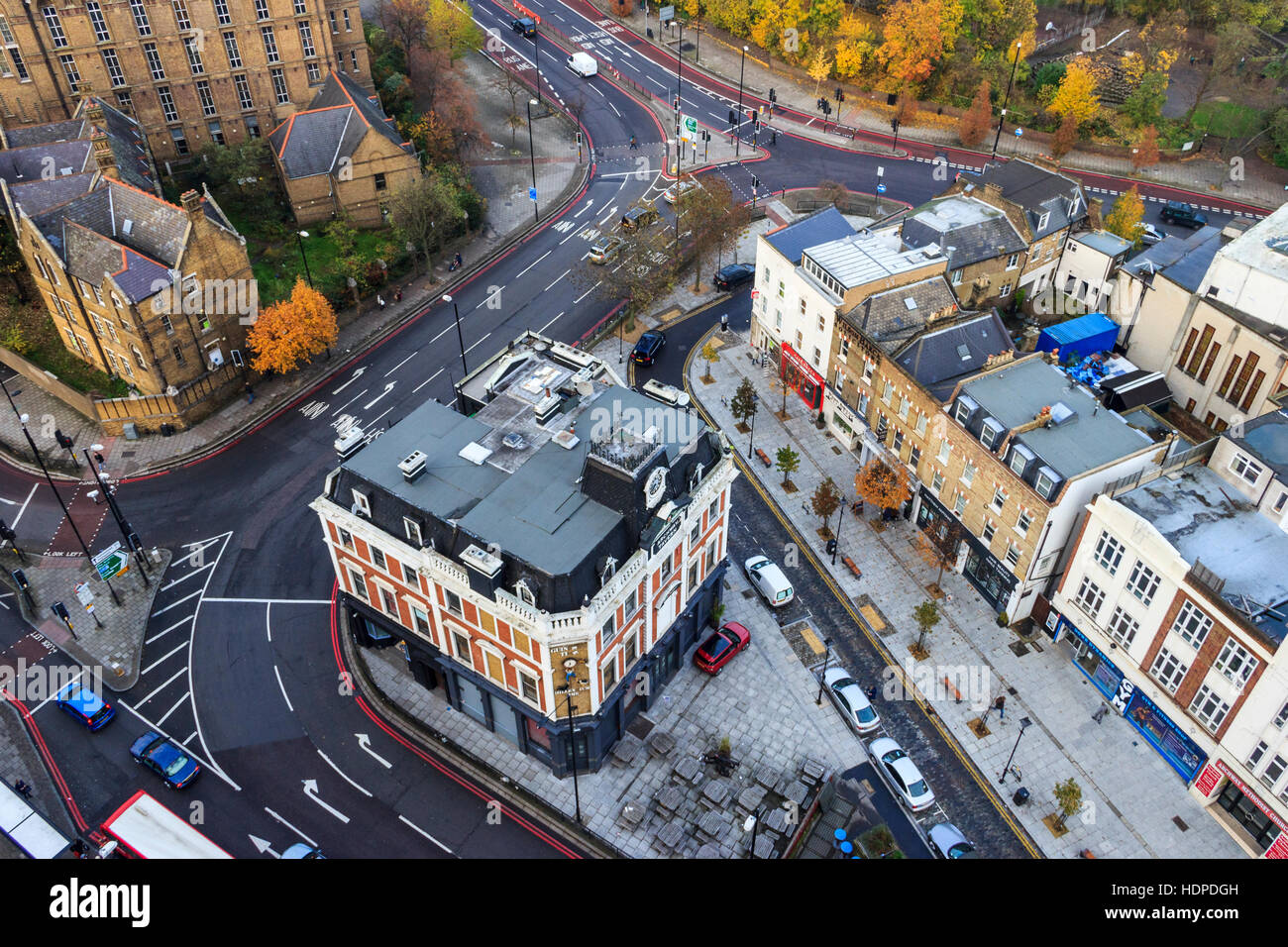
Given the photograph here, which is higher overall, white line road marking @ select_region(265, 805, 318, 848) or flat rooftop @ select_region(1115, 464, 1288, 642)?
flat rooftop @ select_region(1115, 464, 1288, 642)

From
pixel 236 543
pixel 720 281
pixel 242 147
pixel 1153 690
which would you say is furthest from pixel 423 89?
pixel 1153 690

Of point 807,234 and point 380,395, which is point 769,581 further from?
point 380,395

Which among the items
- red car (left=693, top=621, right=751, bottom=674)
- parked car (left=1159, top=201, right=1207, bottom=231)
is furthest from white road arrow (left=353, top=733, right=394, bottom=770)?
parked car (left=1159, top=201, right=1207, bottom=231)

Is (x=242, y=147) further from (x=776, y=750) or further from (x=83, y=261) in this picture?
(x=776, y=750)

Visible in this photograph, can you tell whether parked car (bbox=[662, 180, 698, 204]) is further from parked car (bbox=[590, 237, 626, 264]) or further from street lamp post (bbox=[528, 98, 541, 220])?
→ street lamp post (bbox=[528, 98, 541, 220])

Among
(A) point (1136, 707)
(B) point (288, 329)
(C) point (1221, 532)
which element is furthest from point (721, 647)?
(B) point (288, 329)
